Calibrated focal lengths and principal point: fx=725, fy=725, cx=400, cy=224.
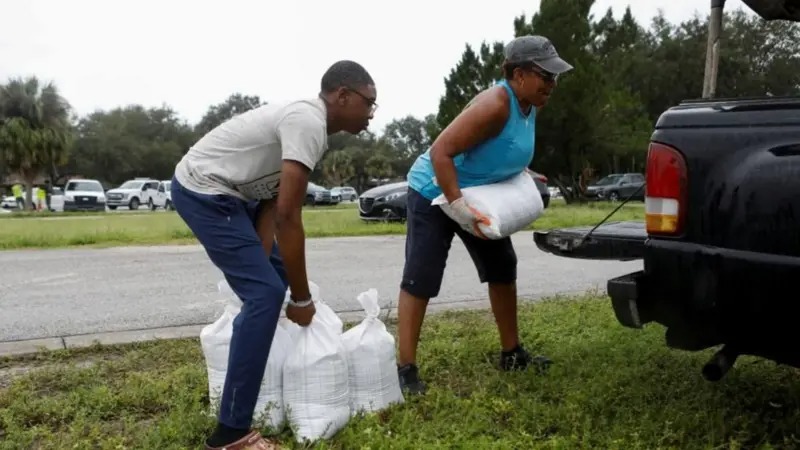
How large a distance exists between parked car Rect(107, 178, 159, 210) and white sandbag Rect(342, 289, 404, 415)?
3324 cm

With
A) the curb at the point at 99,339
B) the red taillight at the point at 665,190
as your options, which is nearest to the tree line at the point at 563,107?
the curb at the point at 99,339

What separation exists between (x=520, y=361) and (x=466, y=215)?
966 mm

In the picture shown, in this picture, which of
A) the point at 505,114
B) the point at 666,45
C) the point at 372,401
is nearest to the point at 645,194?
the point at 505,114

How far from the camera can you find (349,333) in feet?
9.46

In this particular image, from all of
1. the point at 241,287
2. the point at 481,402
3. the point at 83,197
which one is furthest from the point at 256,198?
the point at 83,197

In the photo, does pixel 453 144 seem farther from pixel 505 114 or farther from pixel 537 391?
pixel 537 391

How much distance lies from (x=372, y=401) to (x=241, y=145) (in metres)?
1.13

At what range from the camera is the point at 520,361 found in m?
3.61

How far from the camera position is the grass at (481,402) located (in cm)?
266

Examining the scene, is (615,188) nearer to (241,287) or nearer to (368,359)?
(368,359)

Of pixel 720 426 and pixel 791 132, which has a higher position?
pixel 791 132

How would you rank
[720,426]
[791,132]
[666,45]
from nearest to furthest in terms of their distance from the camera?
[791,132] → [720,426] → [666,45]

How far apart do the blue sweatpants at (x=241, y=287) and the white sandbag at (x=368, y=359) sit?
0.44 meters

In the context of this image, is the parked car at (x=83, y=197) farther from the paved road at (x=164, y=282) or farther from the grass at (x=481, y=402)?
the grass at (x=481, y=402)
